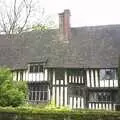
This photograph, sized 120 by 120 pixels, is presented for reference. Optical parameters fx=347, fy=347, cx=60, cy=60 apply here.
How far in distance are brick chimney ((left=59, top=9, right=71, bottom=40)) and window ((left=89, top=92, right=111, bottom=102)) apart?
533 centimetres

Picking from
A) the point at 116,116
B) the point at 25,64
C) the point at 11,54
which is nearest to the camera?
the point at 116,116

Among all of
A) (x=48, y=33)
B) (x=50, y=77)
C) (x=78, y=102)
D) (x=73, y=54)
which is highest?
(x=48, y=33)

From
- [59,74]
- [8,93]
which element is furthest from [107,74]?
[8,93]

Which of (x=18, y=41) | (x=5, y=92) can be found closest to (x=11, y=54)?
(x=18, y=41)

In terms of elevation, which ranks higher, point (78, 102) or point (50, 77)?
point (50, 77)

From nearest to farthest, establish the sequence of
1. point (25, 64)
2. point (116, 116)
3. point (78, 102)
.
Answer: point (116, 116) → point (78, 102) → point (25, 64)

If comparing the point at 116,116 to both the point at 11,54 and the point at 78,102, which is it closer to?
the point at 78,102

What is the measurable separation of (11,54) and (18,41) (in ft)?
5.08

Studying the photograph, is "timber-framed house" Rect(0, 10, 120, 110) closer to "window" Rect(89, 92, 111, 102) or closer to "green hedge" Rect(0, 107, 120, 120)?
"window" Rect(89, 92, 111, 102)

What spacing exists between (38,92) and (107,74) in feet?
16.1

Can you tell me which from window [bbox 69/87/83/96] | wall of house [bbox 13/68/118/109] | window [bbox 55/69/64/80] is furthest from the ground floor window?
window [bbox 69/87/83/96]

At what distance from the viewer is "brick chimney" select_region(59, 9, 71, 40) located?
26.5 m

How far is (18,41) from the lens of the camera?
91.5 ft

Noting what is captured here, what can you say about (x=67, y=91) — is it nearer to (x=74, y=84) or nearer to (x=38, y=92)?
(x=74, y=84)
